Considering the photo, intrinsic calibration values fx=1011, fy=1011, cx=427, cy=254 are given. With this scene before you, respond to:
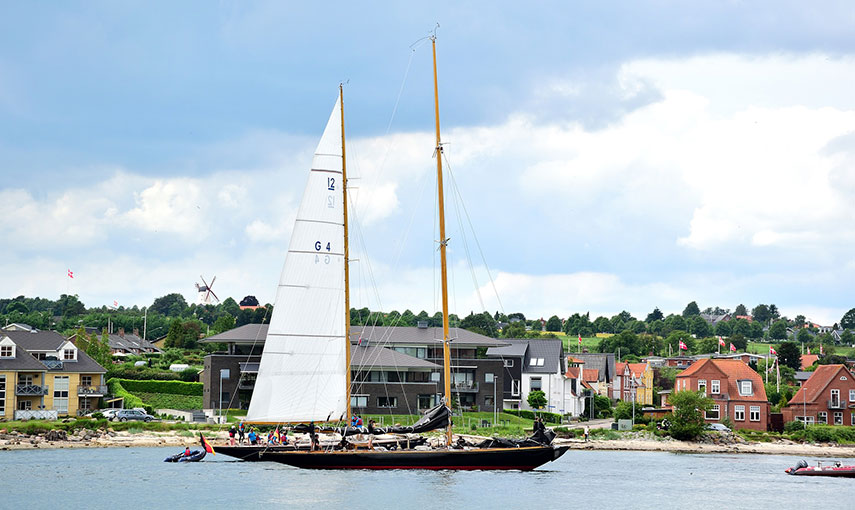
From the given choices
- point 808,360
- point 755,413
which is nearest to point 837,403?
point 755,413

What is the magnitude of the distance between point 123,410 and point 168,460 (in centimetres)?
2370

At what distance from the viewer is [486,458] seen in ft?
172

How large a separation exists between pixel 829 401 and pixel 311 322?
63256mm

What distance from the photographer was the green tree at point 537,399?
99.2m

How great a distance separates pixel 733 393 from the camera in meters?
95.8

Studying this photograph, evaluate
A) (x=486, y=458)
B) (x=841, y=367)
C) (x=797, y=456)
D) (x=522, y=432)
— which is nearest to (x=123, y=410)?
(x=522, y=432)

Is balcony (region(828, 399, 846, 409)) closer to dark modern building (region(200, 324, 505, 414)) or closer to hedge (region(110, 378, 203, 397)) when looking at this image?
dark modern building (region(200, 324, 505, 414))

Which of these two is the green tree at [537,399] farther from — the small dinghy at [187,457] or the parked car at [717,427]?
the small dinghy at [187,457]

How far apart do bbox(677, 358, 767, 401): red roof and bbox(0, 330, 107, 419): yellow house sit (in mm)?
56037

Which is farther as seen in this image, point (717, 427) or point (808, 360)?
point (808, 360)

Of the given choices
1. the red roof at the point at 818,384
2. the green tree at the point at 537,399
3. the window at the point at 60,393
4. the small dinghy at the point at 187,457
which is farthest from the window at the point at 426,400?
the red roof at the point at 818,384

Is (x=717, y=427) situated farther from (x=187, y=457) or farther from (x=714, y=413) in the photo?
(x=187, y=457)

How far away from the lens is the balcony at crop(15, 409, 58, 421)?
3184 inches

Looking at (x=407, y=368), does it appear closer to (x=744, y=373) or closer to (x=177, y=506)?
(x=744, y=373)
